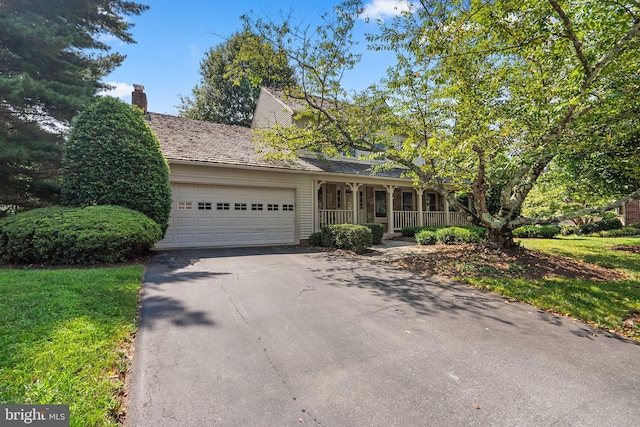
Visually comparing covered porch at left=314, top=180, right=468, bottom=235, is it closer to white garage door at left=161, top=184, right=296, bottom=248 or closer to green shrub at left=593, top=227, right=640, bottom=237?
white garage door at left=161, top=184, right=296, bottom=248

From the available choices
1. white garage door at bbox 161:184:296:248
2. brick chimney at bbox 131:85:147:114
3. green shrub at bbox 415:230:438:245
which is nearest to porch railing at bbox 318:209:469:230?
green shrub at bbox 415:230:438:245

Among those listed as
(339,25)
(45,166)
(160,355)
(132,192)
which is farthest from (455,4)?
(45,166)

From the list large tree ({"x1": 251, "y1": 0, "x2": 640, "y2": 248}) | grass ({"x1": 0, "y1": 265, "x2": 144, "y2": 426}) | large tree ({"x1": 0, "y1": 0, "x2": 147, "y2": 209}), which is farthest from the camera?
large tree ({"x1": 0, "y1": 0, "x2": 147, "y2": 209})

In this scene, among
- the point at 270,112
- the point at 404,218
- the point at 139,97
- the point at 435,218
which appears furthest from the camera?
the point at 435,218

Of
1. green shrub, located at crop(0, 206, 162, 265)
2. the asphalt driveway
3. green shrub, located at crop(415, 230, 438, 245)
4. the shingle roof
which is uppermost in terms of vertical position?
the shingle roof

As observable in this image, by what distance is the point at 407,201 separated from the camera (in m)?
17.2

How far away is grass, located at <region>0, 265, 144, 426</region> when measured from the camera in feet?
6.80

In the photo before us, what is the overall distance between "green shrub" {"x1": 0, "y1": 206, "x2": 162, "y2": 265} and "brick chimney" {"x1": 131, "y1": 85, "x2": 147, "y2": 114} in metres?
7.74

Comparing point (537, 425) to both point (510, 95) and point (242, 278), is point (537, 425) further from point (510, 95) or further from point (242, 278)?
point (510, 95)

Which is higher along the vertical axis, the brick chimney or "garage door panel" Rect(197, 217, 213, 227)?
the brick chimney

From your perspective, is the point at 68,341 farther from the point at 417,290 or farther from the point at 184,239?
the point at 184,239

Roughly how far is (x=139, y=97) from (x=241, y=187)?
660 centimetres

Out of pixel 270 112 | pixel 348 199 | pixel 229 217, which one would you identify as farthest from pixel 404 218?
pixel 270 112

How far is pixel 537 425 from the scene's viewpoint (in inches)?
79.3
